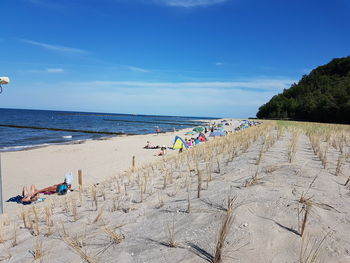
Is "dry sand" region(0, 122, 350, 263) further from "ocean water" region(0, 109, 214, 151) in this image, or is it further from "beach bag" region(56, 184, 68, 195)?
"ocean water" region(0, 109, 214, 151)

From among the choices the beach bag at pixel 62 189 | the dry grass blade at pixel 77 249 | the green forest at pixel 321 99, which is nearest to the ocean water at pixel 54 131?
the beach bag at pixel 62 189

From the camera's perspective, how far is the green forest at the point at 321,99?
4717 cm

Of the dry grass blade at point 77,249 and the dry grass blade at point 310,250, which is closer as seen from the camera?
the dry grass blade at point 310,250

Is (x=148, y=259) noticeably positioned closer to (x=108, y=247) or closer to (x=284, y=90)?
(x=108, y=247)

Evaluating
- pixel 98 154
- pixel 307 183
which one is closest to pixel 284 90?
pixel 98 154

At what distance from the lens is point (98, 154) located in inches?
725

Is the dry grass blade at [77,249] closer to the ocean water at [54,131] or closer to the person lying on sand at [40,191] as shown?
the person lying on sand at [40,191]

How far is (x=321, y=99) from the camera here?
57688 mm

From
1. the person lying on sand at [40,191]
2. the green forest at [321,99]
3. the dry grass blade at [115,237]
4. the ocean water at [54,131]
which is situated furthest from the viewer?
the green forest at [321,99]

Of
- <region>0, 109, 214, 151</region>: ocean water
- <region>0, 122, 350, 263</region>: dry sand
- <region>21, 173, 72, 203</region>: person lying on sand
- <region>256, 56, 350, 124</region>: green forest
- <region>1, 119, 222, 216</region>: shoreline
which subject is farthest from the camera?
<region>256, 56, 350, 124</region>: green forest

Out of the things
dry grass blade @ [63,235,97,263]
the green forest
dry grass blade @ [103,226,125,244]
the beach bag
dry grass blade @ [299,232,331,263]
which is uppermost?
the green forest

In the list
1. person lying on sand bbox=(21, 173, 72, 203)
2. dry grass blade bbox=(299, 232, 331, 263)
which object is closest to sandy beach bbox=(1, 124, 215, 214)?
person lying on sand bbox=(21, 173, 72, 203)

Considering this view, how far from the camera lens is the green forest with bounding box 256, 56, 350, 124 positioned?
155 ft

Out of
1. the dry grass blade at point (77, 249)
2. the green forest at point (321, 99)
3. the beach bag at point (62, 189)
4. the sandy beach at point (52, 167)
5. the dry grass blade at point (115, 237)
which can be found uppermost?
the green forest at point (321, 99)
